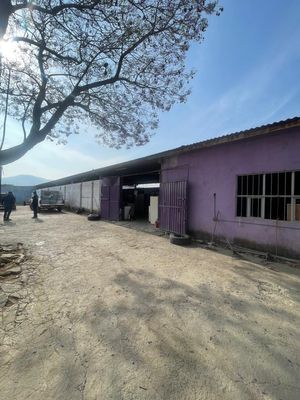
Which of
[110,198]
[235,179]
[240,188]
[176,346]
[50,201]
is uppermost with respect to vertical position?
[235,179]

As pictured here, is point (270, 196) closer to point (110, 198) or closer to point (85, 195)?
point (110, 198)

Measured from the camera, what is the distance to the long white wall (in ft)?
67.7

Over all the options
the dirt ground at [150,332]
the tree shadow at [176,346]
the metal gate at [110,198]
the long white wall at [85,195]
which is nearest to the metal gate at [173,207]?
the dirt ground at [150,332]

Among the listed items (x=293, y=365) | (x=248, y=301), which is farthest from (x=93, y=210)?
(x=293, y=365)

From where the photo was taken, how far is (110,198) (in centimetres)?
1783

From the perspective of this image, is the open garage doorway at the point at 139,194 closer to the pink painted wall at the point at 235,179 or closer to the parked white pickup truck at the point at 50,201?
the parked white pickup truck at the point at 50,201

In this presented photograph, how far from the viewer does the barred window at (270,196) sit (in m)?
6.91

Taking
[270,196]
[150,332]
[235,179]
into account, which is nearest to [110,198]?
[235,179]

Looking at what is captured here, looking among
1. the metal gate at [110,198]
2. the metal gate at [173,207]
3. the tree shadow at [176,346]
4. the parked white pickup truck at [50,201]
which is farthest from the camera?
the parked white pickup truck at [50,201]

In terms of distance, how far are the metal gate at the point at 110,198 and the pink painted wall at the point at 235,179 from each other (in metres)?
6.79

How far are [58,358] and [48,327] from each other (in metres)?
0.79

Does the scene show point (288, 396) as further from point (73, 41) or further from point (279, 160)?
point (73, 41)

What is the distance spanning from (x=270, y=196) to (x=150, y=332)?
562 centimetres

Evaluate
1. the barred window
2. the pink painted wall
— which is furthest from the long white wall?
the barred window
